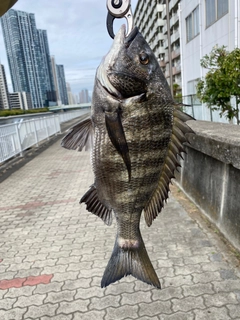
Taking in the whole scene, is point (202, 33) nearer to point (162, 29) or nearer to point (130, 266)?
point (130, 266)

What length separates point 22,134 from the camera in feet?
39.4

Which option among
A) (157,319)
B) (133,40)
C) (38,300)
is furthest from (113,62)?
(38,300)

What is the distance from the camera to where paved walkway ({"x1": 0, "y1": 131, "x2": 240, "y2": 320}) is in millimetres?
2672

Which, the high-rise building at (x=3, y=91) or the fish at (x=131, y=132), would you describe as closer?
the fish at (x=131, y=132)

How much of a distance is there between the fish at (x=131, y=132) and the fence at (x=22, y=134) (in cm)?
896

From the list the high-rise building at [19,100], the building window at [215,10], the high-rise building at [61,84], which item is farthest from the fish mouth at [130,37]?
the high-rise building at [61,84]

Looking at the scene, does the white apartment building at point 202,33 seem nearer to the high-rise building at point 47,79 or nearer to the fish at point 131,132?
the fish at point 131,132

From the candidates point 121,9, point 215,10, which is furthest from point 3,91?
point 121,9

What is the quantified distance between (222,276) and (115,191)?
2.28 m

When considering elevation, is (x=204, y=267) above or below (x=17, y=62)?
below

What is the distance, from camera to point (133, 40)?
1313mm

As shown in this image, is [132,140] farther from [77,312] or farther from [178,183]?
[178,183]

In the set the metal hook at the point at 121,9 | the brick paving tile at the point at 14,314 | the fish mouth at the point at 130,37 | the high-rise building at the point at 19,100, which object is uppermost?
the high-rise building at the point at 19,100

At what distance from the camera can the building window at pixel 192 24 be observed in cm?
1655
